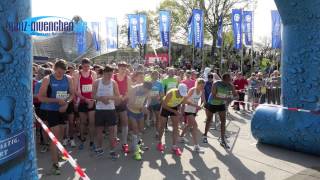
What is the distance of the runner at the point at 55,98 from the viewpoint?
5.97 meters

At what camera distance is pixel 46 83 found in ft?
19.7

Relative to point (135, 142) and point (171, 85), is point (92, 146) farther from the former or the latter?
point (171, 85)

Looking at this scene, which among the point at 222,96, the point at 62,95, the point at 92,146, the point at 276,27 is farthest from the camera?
the point at 276,27

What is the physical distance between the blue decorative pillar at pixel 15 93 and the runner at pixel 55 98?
1.84 meters

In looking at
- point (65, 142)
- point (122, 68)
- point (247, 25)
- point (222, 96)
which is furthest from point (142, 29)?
point (122, 68)

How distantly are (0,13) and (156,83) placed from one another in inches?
226

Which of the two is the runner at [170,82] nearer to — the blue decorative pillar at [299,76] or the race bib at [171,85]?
the race bib at [171,85]

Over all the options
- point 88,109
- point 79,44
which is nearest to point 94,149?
point 88,109

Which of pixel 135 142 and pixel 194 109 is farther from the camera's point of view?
pixel 194 109

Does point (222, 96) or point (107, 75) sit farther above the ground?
point (107, 75)

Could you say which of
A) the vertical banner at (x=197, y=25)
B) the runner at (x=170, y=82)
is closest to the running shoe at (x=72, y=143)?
the runner at (x=170, y=82)

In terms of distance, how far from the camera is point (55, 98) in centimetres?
602

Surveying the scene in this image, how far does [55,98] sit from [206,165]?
114 inches

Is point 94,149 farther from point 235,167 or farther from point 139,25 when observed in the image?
point 139,25
